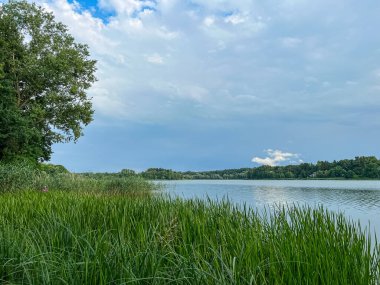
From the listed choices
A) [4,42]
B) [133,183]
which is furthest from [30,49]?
[133,183]

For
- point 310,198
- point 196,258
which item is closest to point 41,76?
point 310,198

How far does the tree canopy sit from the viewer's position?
26.8m

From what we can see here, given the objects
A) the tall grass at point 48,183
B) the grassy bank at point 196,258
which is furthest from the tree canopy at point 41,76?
the grassy bank at point 196,258

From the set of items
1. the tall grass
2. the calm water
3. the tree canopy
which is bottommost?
the calm water

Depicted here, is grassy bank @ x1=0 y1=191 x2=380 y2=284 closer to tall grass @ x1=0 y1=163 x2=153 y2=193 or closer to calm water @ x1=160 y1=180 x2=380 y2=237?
calm water @ x1=160 y1=180 x2=380 y2=237

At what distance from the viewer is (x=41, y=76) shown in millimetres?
27391

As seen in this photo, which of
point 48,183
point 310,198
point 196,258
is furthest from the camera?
point 310,198

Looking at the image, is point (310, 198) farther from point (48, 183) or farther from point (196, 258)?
point (196, 258)

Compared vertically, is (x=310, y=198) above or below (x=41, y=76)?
below

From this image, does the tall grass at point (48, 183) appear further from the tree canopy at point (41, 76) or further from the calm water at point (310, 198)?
the tree canopy at point (41, 76)

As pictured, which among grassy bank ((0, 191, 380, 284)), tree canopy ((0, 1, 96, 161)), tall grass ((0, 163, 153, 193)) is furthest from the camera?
tree canopy ((0, 1, 96, 161))

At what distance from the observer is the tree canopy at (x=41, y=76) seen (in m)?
26.8

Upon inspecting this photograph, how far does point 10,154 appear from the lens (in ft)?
82.4

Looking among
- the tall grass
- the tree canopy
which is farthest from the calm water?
the tree canopy
